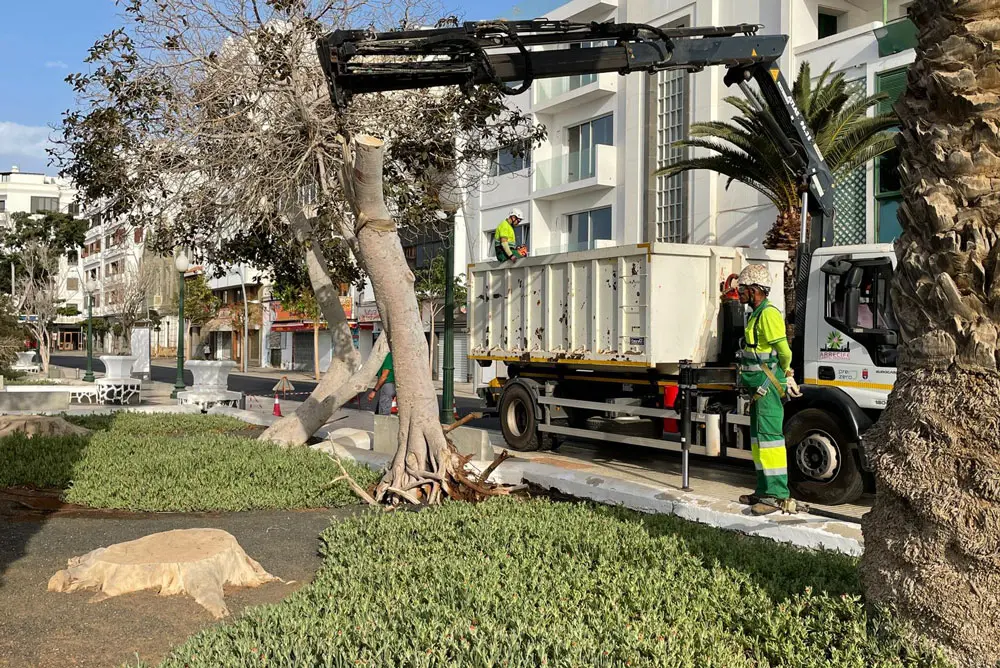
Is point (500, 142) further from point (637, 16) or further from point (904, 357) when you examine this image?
point (637, 16)

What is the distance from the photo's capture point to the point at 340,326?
1258 centimetres

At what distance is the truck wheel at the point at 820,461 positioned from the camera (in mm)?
8742

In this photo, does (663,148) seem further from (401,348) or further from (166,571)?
(166,571)

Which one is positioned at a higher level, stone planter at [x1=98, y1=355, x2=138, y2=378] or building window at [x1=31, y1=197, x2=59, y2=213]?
building window at [x1=31, y1=197, x2=59, y2=213]

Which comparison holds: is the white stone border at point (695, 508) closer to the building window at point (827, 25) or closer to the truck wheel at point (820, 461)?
the truck wheel at point (820, 461)

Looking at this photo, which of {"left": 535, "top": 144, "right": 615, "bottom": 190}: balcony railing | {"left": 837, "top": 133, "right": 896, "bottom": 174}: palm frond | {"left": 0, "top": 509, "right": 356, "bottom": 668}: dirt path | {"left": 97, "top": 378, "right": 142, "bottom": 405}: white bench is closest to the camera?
{"left": 0, "top": 509, "right": 356, "bottom": 668}: dirt path

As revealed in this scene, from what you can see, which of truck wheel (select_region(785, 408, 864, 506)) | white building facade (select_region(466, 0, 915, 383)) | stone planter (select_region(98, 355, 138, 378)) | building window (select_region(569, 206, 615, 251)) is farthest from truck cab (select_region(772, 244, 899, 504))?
building window (select_region(569, 206, 615, 251))

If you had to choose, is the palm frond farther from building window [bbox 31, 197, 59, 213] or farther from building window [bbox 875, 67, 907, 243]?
building window [bbox 31, 197, 59, 213]

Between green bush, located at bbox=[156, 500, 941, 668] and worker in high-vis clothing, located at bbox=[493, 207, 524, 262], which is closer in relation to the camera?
green bush, located at bbox=[156, 500, 941, 668]

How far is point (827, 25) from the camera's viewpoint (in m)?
23.7

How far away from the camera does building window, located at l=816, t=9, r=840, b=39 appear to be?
23.6 m

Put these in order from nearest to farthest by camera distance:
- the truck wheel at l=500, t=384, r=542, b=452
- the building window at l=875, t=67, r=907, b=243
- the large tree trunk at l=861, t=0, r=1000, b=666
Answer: the large tree trunk at l=861, t=0, r=1000, b=666, the truck wheel at l=500, t=384, r=542, b=452, the building window at l=875, t=67, r=907, b=243

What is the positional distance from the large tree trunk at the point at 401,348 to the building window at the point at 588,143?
21.0 metres

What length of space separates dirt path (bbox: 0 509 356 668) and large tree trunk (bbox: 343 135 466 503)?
0.89 m
